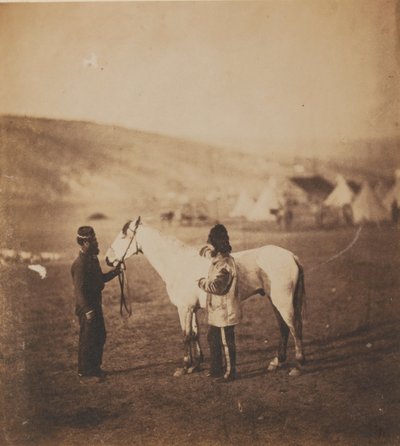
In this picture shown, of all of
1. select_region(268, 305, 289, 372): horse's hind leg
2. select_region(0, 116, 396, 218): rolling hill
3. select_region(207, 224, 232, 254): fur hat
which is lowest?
select_region(268, 305, 289, 372): horse's hind leg

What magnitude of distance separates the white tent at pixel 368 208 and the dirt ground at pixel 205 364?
8 centimetres

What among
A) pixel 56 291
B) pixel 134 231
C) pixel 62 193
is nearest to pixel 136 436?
pixel 56 291

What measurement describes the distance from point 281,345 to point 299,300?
0.89ft

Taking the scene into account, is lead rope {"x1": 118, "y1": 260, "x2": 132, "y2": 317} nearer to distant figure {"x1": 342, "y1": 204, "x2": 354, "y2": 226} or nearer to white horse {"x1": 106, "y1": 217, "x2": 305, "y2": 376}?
white horse {"x1": 106, "y1": 217, "x2": 305, "y2": 376}

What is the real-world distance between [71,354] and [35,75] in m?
1.58

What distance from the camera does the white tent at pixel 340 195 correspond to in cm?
329

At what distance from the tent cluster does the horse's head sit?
1.90ft

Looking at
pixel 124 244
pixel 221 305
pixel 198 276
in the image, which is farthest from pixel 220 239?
pixel 124 244

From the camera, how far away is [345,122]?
3.30m

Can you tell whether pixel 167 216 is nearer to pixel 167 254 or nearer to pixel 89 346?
pixel 167 254

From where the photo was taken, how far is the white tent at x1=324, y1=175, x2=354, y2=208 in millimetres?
3285

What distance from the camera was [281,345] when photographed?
10.6ft

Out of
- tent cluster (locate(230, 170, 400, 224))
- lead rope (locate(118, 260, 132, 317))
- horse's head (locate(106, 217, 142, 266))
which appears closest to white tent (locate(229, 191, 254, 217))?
tent cluster (locate(230, 170, 400, 224))

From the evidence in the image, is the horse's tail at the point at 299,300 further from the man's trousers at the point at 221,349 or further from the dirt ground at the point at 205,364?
the man's trousers at the point at 221,349
